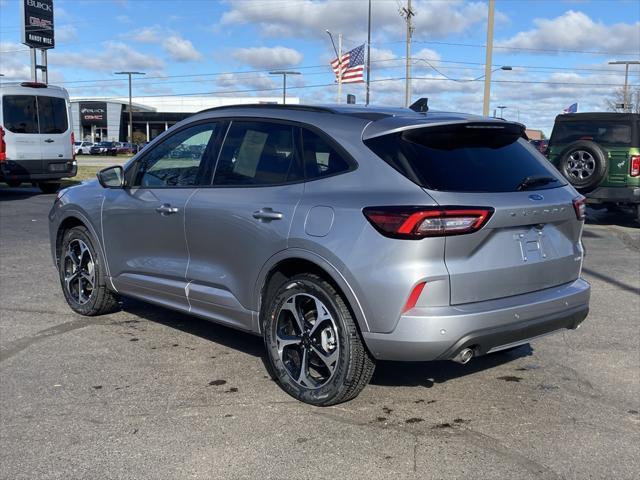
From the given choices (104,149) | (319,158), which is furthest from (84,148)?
(319,158)

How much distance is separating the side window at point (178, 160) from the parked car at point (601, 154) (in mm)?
8644

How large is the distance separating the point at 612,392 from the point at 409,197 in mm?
2040

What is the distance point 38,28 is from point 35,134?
12.4m

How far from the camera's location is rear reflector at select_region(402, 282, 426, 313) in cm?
354

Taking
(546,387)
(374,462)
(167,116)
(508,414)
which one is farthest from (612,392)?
(167,116)

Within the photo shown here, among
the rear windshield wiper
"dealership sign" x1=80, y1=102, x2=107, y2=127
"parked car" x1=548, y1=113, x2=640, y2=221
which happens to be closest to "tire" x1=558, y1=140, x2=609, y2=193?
"parked car" x1=548, y1=113, x2=640, y2=221

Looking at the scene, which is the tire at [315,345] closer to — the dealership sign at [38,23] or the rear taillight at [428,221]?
the rear taillight at [428,221]

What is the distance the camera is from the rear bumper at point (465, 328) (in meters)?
3.58

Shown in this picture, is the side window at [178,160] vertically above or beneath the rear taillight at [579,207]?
above

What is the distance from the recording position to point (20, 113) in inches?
650

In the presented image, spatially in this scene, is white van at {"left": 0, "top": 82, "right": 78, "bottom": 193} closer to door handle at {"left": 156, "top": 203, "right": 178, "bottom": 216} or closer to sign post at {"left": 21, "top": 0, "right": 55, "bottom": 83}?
sign post at {"left": 21, "top": 0, "right": 55, "bottom": 83}

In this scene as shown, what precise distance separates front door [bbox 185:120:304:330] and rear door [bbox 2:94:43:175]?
13317mm

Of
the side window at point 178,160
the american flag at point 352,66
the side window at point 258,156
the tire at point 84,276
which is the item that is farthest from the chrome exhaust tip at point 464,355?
the american flag at point 352,66

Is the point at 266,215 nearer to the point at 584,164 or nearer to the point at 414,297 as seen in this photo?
the point at 414,297
